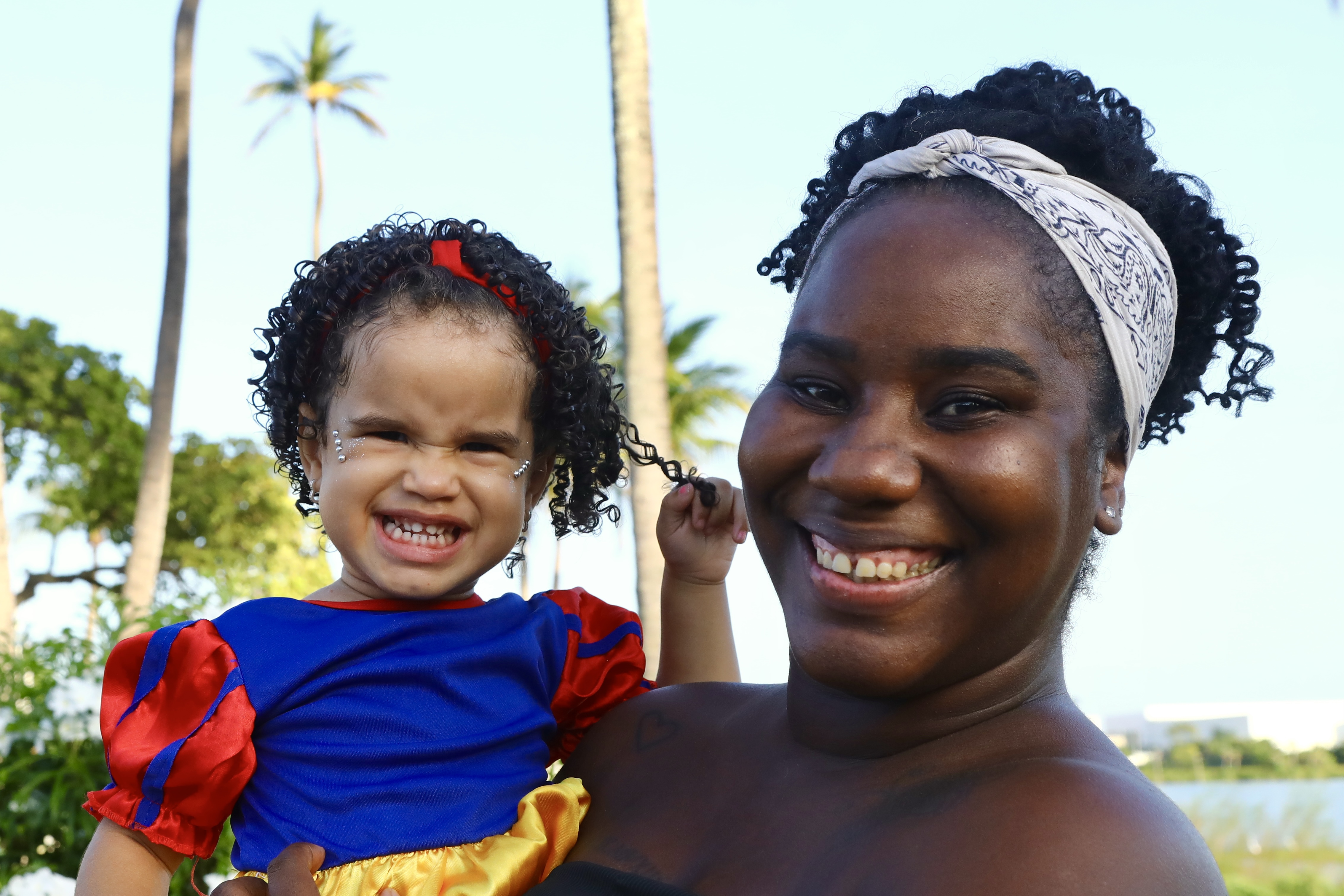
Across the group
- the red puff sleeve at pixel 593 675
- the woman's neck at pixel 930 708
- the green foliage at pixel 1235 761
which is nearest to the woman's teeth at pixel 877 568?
the woman's neck at pixel 930 708

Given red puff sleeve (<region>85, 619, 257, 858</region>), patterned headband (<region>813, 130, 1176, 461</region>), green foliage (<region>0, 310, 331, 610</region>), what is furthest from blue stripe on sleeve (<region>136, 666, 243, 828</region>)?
green foliage (<region>0, 310, 331, 610</region>)

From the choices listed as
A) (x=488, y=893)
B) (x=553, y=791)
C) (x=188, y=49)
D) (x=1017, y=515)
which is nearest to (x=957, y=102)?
(x=1017, y=515)

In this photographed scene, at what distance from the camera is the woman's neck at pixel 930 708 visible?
1783mm

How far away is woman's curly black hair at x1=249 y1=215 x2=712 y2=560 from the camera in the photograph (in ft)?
8.43

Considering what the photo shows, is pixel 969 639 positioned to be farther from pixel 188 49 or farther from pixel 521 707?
pixel 188 49

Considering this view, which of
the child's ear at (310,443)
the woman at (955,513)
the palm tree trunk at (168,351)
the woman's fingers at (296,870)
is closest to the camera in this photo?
the woman at (955,513)

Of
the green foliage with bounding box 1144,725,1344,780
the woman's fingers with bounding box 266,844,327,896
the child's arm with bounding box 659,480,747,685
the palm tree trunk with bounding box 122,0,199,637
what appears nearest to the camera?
the woman's fingers with bounding box 266,844,327,896

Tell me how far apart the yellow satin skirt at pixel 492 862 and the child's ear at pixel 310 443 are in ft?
2.72

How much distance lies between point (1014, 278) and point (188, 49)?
43.1ft

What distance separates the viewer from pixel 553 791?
2.18 m

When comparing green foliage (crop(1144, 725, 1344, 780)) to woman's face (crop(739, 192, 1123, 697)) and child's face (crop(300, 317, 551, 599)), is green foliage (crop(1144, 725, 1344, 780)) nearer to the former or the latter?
child's face (crop(300, 317, 551, 599))

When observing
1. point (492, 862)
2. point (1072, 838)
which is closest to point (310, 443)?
point (492, 862)

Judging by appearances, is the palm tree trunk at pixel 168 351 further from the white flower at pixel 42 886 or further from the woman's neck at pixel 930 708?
the woman's neck at pixel 930 708

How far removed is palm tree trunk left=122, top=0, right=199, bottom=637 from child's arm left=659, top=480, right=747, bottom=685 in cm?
885
